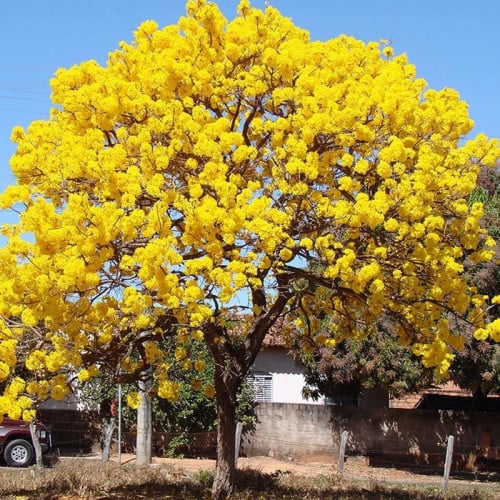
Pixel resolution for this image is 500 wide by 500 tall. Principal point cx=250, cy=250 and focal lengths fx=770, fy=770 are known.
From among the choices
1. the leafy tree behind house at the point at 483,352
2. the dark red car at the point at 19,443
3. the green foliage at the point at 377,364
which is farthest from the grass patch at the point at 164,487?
the green foliage at the point at 377,364

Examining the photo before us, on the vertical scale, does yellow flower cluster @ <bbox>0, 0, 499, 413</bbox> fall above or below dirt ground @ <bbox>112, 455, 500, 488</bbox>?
above

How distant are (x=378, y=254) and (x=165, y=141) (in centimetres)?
287

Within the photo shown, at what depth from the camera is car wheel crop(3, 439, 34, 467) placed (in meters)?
18.8

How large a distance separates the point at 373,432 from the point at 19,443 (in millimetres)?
9969

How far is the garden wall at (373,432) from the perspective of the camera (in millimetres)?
22219

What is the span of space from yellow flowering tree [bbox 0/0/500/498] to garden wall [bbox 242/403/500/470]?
12680 mm

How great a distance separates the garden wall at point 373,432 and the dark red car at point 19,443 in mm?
6333

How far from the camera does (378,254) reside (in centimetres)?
893

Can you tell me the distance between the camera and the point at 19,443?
19.0m

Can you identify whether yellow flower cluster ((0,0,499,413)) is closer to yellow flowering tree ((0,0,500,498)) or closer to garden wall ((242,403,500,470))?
yellow flowering tree ((0,0,500,498))

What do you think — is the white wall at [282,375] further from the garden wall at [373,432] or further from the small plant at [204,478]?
the small plant at [204,478]

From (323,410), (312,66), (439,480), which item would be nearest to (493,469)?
(439,480)

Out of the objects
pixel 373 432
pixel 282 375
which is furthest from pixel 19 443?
pixel 282 375

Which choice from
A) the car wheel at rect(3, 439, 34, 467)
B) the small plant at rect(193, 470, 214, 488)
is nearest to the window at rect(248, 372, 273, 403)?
the car wheel at rect(3, 439, 34, 467)
